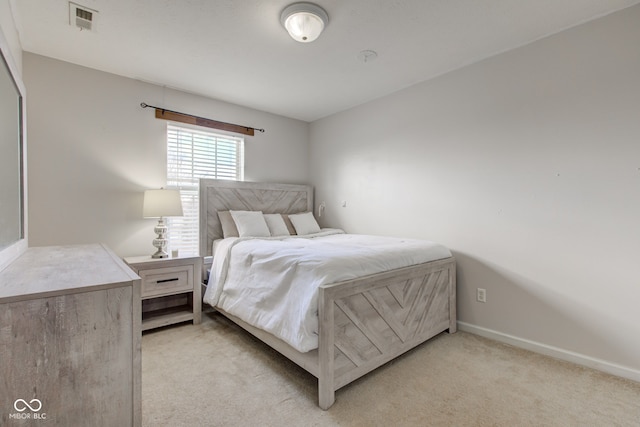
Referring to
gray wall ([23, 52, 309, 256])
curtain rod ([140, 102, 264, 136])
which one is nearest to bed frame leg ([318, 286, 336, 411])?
gray wall ([23, 52, 309, 256])

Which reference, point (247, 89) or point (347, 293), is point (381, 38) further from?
point (347, 293)

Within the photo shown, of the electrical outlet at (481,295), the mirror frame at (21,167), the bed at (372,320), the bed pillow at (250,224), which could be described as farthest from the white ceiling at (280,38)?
the electrical outlet at (481,295)

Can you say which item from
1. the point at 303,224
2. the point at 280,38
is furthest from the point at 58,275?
the point at 303,224

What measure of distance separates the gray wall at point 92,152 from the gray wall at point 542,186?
109 inches

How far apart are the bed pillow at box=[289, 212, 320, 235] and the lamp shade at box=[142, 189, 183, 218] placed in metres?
1.40

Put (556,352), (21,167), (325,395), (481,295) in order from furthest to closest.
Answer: (481,295) < (556,352) < (21,167) < (325,395)

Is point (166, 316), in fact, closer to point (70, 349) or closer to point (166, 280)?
point (166, 280)

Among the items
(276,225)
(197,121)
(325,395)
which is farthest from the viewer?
(276,225)

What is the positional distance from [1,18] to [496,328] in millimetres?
4098

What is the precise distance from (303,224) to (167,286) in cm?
172

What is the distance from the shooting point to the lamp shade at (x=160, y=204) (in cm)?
284

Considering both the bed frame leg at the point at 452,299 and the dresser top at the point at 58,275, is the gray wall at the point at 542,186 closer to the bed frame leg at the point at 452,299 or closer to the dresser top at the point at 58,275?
the bed frame leg at the point at 452,299

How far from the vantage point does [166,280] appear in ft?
9.03

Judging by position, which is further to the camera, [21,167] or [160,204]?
[160,204]
